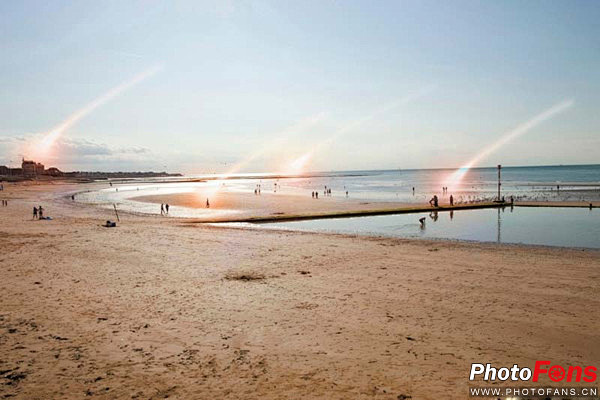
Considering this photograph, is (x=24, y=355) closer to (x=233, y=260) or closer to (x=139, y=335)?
(x=139, y=335)

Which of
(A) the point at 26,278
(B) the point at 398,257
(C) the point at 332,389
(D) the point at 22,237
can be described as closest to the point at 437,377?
(C) the point at 332,389

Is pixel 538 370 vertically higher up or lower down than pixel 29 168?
lower down

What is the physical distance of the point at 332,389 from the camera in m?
6.50

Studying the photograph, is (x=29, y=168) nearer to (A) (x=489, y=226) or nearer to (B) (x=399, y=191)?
(B) (x=399, y=191)

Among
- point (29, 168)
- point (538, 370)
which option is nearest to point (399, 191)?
point (538, 370)

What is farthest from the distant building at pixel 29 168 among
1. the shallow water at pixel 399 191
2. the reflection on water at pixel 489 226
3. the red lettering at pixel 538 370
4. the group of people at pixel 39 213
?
the red lettering at pixel 538 370

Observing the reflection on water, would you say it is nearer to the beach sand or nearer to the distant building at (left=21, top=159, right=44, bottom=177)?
the beach sand

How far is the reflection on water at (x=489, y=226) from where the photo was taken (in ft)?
82.9

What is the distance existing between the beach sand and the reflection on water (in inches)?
303

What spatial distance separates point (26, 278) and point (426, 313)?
13.5 m

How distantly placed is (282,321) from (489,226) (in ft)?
87.5

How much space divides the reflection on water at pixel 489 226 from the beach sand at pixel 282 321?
25.2 feet

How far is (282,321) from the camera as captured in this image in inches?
380

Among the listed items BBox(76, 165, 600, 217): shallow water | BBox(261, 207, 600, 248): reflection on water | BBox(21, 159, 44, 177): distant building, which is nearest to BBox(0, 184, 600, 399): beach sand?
BBox(261, 207, 600, 248): reflection on water
